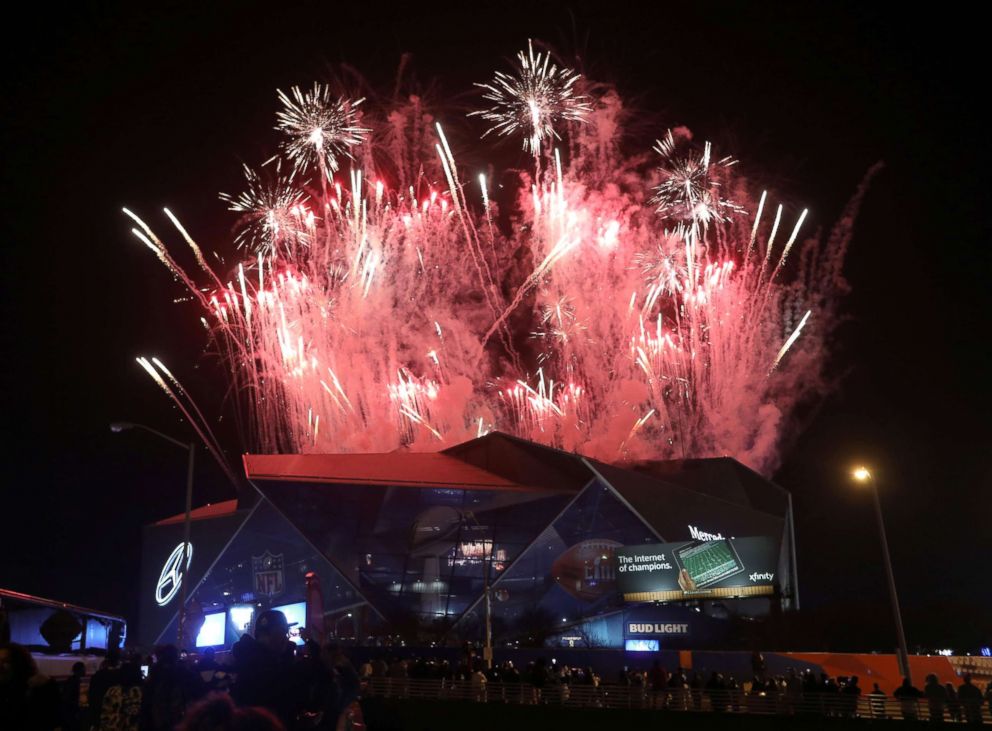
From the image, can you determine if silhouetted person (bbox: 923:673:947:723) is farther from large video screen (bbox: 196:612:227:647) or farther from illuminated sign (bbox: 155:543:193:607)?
illuminated sign (bbox: 155:543:193:607)

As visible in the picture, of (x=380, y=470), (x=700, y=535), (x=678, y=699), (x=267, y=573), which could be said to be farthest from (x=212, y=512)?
(x=678, y=699)

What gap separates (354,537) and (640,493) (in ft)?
45.7

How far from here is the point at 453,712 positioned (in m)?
17.5

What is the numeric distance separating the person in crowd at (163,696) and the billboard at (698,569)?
31.7m

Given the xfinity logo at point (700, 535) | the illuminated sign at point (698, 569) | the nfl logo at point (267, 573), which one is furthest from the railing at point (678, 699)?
the xfinity logo at point (700, 535)

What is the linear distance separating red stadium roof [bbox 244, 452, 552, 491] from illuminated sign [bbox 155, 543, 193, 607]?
9.97 meters

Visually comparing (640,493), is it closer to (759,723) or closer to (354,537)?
(354,537)

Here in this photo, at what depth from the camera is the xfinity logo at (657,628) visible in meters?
40.9

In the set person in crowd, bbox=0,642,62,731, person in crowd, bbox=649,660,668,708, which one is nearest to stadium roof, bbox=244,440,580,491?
person in crowd, bbox=649,660,668,708

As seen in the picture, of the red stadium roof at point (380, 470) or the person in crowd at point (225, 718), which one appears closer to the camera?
the person in crowd at point (225, 718)

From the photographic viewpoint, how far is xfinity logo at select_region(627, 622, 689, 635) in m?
40.9

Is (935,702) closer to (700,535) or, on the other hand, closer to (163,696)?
(163,696)

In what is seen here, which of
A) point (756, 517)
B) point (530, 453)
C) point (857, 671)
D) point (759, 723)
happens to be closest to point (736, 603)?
point (756, 517)

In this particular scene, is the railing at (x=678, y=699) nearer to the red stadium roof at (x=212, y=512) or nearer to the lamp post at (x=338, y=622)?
the lamp post at (x=338, y=622)
